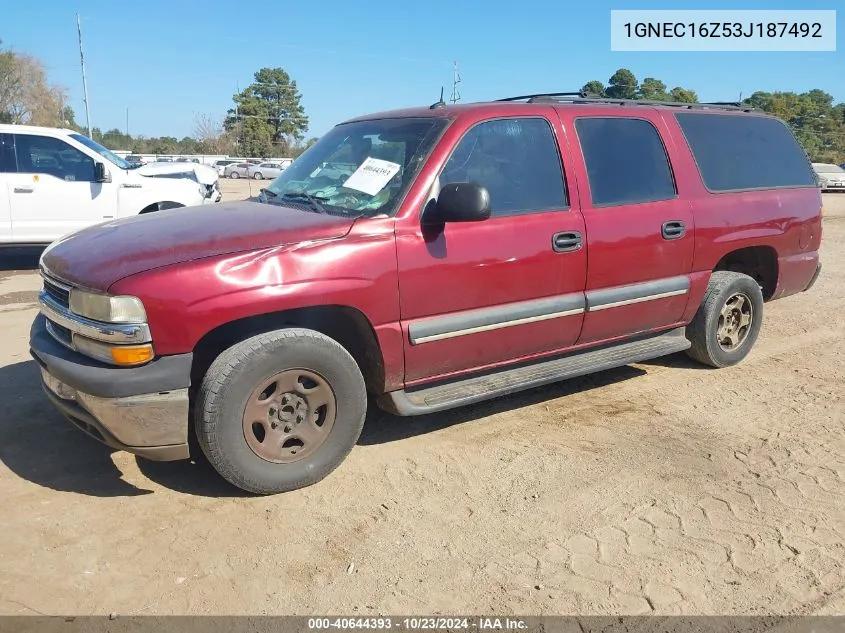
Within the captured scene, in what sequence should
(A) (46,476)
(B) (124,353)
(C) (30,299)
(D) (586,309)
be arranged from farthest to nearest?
(C) (30,299), (D) (586,309), (A) (46,476), (B) (124,353)

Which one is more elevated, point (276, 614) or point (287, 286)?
point (287, 286)

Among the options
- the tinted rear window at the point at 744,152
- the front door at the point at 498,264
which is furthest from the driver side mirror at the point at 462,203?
the tinted rear window at the point at 744,152

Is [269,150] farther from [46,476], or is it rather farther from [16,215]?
[46,476]

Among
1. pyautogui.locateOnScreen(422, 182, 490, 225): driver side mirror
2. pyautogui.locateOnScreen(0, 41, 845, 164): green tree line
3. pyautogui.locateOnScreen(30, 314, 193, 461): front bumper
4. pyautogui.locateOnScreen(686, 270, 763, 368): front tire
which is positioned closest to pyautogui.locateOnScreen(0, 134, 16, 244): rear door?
pyautogui.locateOnScreen(30, 314, 193, 461): front bumper

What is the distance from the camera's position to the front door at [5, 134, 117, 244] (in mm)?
9188

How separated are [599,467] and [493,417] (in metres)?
0.85

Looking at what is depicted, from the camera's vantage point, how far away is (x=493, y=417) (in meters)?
Answer: 4.38

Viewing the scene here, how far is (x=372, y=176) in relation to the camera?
3848 mm

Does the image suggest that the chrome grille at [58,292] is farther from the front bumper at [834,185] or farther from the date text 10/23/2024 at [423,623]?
the front bumper at [834,185]

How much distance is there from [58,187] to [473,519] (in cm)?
846

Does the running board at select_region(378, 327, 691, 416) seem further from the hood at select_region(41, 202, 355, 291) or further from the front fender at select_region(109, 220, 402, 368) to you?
the hood at select_region(41, 202, 355, 291)

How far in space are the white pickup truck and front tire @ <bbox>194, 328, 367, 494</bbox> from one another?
734cm

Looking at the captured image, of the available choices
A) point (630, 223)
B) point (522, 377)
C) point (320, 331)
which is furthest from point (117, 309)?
point (630, 223)

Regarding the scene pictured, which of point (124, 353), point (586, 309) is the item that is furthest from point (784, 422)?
point (124, 353)
